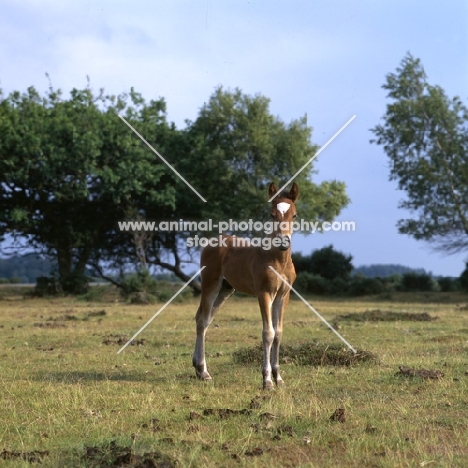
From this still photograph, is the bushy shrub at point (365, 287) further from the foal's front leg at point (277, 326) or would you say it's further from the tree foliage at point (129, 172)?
the foal's front leg at point (277, 326)

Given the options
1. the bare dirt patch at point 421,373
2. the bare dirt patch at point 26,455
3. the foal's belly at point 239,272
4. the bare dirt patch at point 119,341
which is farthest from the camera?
the bare dirt patch at point 119,341

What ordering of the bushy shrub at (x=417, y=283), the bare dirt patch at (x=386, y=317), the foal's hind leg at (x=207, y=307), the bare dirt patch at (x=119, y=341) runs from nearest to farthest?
the foal's hind leg at (x=207, y=307) → the bare dirt patch at (x=119, y=341) → the bare dirt patch at (x=386, y=317) → the bushy shrub at (x=417, y=283)

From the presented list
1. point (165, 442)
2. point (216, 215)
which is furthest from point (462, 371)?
point (216, 215)

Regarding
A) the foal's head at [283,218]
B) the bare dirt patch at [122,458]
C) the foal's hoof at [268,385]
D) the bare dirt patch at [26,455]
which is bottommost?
→ the bare dirt patch at [26,455]

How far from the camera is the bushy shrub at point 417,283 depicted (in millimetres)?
42000

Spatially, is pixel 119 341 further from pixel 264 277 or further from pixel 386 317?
pixel 386 317

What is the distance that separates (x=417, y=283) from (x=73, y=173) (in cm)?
2125

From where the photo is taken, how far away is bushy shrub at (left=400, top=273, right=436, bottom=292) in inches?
1654

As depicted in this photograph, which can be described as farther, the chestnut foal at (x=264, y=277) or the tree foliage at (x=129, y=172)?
the tree foliage at (x=129, y=172)

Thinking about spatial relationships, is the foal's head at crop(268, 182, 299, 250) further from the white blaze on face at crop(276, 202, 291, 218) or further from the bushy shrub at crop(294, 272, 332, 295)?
the bushy shrub at crop(294, 272, 332, 295)

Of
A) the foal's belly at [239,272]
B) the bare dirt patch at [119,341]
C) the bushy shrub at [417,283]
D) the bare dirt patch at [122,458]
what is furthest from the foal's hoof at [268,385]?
the bushy shrub at [417,283]

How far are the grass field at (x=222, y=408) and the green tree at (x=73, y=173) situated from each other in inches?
727

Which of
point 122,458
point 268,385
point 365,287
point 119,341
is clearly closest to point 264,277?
point 268,385

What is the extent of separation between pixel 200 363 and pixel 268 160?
28209 mm
